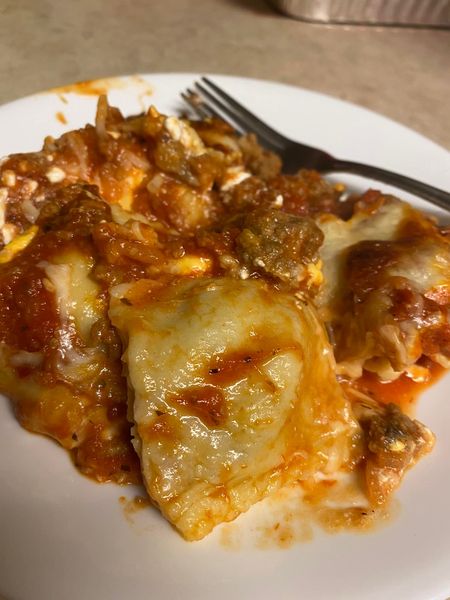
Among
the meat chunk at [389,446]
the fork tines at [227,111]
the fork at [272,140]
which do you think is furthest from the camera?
the fork tines at [227,111]

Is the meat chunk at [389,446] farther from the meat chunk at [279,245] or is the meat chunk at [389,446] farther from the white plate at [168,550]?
the meat chunk at [279,245]

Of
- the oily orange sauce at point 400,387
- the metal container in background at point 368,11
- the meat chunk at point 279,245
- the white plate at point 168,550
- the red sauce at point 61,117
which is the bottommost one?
the white plate at point 168,550

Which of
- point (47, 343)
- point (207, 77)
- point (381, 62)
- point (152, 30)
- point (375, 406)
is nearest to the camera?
point (47, 343)

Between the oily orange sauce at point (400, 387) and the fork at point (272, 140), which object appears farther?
the fork at point (272, 140)

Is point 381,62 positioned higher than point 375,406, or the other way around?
point 381,62

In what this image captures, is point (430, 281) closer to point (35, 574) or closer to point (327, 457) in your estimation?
point (327, 457)

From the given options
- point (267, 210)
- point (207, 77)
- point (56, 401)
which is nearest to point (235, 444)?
point (56, 401)

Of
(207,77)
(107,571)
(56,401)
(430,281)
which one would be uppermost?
(207,77)

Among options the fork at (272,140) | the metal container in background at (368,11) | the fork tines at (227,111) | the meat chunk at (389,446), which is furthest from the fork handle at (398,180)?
the metal container in background at (368,11)
